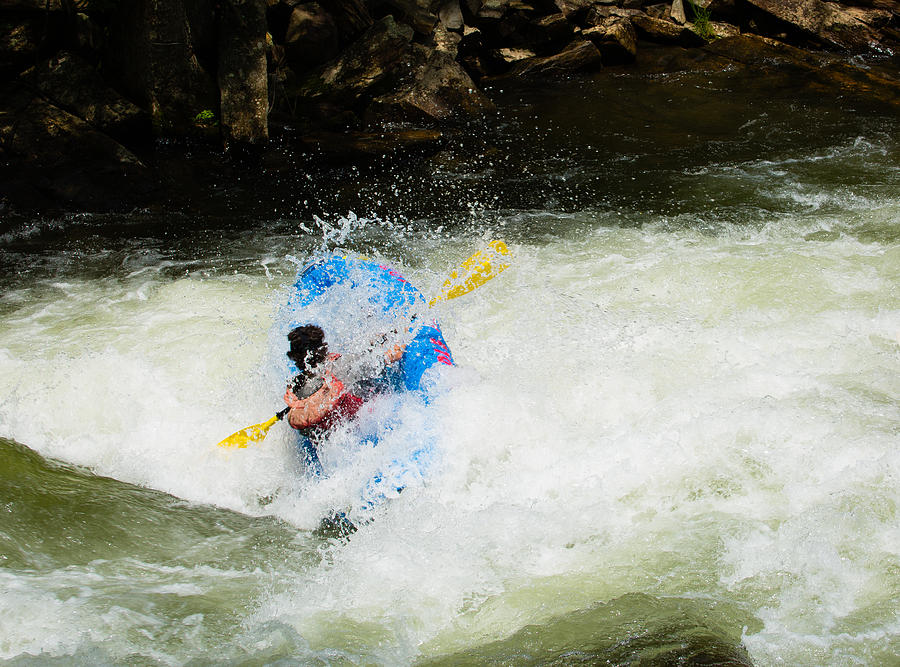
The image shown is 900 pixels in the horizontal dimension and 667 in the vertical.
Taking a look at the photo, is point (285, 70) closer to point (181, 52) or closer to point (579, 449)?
point (181, 52)

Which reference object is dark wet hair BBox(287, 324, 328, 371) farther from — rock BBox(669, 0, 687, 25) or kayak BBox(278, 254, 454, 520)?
rock BBox(669, 0, 687, 25)

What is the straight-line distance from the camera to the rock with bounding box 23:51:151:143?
7.04m

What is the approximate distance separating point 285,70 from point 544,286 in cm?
478

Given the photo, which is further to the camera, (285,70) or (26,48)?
(285,70)

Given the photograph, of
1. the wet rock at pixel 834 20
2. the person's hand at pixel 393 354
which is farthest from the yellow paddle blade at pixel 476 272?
the wet rock at pixel 834 20

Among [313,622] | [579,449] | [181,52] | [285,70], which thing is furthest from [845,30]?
[313,622]

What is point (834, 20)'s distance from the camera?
9609mm

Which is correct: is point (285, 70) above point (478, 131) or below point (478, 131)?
above

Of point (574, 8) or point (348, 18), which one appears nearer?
point (348, 18)

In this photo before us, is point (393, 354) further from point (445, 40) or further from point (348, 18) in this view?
point (445, 40)

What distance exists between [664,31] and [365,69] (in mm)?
4380

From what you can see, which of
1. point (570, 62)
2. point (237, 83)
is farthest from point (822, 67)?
point (237, 83)

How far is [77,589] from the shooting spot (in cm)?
268

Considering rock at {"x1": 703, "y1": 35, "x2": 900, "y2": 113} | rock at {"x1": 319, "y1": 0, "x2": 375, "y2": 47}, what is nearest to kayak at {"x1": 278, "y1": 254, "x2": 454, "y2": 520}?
rock at {"x1": 319, "y1": 0, "x2": 375, "y2": 47}
